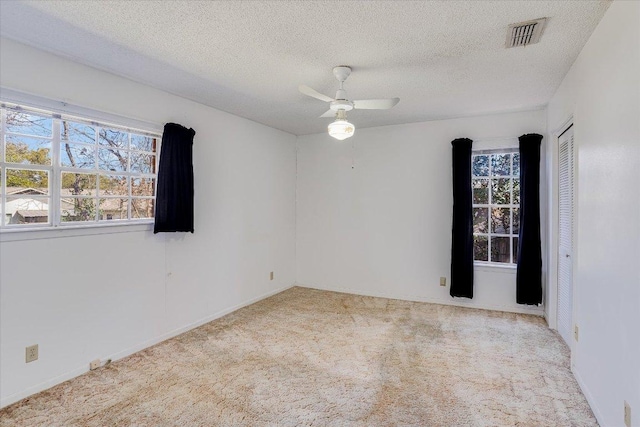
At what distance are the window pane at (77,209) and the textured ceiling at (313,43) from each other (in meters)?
1.15

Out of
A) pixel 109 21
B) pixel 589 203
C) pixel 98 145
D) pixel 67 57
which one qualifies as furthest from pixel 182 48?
pixel 589 203

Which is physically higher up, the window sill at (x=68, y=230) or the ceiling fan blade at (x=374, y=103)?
the ceiling fan blade at (x=374, y=103)

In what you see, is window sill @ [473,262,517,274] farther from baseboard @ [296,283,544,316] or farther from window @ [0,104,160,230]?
window @ [0,104,160,230]

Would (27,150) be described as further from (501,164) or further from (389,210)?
(501,164)

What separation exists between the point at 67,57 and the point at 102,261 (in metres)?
1.68

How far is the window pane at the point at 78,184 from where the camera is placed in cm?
275

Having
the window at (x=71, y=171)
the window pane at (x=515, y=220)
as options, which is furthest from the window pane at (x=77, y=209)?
the window pane at (x=515, y=220)

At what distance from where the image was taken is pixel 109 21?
217 cm

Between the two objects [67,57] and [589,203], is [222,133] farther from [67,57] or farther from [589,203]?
[589,203]

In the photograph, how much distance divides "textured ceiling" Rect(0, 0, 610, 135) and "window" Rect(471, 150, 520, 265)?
1012mm

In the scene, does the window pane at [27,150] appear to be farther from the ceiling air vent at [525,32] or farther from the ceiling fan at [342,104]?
the ceiling air vent at [525,32]

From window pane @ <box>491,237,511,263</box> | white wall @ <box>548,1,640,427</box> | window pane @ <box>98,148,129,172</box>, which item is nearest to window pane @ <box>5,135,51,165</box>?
window pane @ <box>98,148,129,172</box>

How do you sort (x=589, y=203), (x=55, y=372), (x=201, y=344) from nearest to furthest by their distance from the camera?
(x=589, y=203) → (x=55, y=372) → (x=201, y=344)

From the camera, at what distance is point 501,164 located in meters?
4.48
